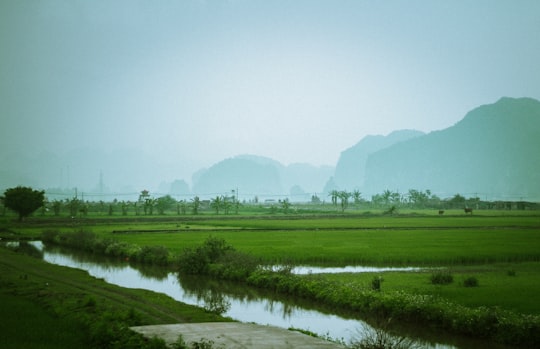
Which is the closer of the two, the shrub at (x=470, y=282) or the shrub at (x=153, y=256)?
the shrub at (x=470, y=282)

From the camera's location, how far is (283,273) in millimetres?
24812

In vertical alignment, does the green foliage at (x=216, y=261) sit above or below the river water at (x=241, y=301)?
above

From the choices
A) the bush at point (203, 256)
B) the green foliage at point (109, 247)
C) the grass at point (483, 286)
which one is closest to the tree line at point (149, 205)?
the green foliage at point (109, 247)

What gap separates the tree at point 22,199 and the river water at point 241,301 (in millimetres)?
44506

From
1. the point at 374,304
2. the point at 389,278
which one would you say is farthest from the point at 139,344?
the point at 389,278

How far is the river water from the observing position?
57.5 feet

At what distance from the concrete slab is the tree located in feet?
219

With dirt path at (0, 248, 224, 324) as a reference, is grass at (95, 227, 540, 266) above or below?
above

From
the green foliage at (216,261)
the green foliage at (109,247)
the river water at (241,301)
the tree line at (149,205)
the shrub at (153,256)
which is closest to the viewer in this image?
the river water at (241,301)

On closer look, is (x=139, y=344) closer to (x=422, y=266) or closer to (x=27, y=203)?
(x=422, y=266)

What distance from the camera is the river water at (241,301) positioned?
57.5ft

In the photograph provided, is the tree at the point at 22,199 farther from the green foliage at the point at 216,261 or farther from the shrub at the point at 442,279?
the shrub at the point at 442,279

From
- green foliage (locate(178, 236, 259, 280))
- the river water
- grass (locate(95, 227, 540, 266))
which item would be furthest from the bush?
grass (locate(95, 227, 540, 266))

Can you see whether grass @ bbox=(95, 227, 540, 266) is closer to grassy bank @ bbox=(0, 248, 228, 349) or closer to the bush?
the bush
